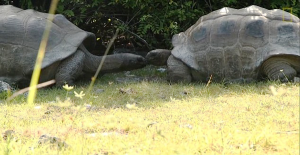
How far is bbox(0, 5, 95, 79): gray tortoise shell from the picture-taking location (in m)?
6.62

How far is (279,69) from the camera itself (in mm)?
6047

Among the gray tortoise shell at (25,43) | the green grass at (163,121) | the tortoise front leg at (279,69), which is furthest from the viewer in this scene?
the gray tortoise shell at (25,43)

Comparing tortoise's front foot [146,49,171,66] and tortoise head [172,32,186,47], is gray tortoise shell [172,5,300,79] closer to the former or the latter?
tortoise head [172,32,186,47]

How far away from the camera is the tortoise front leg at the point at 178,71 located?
267 inches

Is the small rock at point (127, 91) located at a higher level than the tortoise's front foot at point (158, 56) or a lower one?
higher

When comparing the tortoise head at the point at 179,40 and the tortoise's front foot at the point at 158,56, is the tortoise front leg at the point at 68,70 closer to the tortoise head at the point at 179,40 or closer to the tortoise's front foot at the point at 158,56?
the tortoise's front foot at the point at 158,56

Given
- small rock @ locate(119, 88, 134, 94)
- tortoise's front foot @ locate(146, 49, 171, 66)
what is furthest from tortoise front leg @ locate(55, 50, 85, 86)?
small rock @ locate(119, 88, 134, 94)

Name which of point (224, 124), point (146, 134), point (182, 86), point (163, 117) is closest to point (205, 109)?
point (163, 117)

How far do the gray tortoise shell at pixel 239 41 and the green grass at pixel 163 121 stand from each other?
36 centimetres

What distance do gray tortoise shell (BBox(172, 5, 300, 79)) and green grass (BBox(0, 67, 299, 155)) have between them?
1.19ft

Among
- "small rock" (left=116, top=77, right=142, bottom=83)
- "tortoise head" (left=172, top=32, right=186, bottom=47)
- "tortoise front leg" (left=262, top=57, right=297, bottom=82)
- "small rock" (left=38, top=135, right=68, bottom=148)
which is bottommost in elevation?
"small rock" (left=116, top=77, right=142, bottom=83)

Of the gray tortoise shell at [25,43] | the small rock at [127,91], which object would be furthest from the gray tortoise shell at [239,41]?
the gray tortoise shell at [25,43]

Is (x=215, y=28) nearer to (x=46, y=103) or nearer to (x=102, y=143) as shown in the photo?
(x=46, y=103)

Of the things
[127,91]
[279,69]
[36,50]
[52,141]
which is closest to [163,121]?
[52,141]
